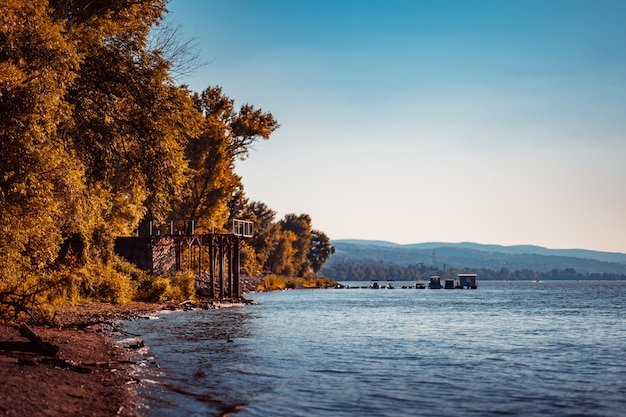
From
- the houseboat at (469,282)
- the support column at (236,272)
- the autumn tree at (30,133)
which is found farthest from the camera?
the houseboat at (469,282)

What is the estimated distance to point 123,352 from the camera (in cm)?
2166

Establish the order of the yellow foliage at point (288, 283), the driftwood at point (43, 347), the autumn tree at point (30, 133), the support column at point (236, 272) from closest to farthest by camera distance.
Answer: the driftwood at point (43, 347) < the autumn tree at point (30, 133) < the support column at point (236, 272) < the yellow foliage at point (288, 283)

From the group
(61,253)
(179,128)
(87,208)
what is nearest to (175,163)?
(179,128)

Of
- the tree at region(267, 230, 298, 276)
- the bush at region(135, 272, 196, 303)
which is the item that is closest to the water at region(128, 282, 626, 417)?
the bush at region(135, 272, 196, 303)

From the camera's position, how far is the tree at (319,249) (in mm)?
181000

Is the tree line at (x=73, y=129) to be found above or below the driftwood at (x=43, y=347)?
above

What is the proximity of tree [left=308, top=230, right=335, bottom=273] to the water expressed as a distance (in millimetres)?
142441

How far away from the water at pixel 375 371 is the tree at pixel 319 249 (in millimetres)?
142441

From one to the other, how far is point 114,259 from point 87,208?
71.6 ft

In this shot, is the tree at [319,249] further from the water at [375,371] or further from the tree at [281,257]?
the water at [375,371]

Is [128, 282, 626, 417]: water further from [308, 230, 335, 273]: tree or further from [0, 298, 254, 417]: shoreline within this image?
[308, 230, 335, 273]: tree

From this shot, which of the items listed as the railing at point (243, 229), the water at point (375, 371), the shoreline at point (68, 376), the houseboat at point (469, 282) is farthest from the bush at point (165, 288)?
the houseboat at point (469, 282)

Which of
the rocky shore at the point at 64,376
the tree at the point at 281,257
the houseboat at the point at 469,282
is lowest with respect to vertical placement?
the houseboat at the point at 469,282

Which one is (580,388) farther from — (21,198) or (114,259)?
(114,259)
